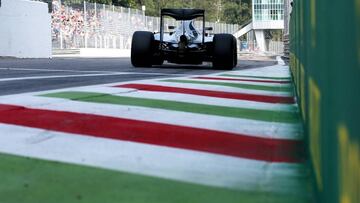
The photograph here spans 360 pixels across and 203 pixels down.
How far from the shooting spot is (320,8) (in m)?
2.49

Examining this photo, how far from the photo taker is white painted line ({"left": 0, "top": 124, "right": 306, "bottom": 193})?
328cm

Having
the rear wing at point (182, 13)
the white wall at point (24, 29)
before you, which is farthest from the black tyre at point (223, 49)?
the white wall at point (24, 29)

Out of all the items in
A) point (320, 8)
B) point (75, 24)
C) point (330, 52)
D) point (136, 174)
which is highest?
point (75, 24)

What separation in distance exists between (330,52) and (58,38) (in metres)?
38.5

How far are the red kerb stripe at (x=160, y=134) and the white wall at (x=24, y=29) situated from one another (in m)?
21.7

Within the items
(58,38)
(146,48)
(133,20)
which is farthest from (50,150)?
(133,20)

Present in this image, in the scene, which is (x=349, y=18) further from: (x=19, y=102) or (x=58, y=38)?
(x=58, y=38)

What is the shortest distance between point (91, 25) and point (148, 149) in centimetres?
3949

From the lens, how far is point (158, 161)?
12.2ft

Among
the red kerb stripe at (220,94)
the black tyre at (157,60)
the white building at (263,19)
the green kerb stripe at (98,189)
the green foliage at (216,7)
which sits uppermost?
the green foliage at (216,7)

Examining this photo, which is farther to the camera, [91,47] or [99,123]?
[91,47]

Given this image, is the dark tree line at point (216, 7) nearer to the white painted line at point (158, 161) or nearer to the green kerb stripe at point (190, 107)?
the green kerb stripe at point (190, 107)

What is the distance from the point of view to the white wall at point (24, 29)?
2617 centimetres

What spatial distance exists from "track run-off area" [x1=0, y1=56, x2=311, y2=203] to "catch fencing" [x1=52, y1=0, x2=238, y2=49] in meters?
33.7
